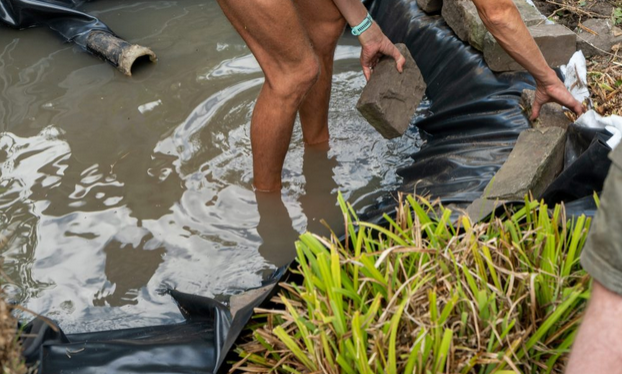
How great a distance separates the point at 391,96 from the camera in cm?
312

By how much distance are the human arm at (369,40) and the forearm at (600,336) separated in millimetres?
2101

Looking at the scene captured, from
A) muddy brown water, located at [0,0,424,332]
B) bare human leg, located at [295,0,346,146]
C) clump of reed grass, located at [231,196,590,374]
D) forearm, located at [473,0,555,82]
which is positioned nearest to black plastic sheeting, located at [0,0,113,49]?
muddy brown water, located at [0,0,424,332]

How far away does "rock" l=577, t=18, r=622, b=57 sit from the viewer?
144 inches

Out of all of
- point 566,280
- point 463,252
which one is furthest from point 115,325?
point 566,280

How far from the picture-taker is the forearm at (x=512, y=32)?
8.59 ft

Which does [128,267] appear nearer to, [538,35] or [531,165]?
[531,165]

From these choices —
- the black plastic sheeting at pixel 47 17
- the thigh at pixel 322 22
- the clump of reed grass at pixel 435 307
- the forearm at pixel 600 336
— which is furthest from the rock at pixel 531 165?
the black plastic sheeting at pixel 47 17

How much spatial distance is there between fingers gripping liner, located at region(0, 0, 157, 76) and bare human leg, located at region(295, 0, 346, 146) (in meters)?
1.45

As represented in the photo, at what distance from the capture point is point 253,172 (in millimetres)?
3332

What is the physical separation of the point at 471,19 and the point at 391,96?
82 cm

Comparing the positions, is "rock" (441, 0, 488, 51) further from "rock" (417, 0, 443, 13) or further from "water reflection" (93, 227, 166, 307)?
"water reflection" (93, 227, 166, 307)

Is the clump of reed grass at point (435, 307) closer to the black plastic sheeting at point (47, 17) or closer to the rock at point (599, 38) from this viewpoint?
the rock at point (599, 38)

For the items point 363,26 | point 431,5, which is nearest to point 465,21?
point 431,5

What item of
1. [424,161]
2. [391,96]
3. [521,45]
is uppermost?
[521,45]
